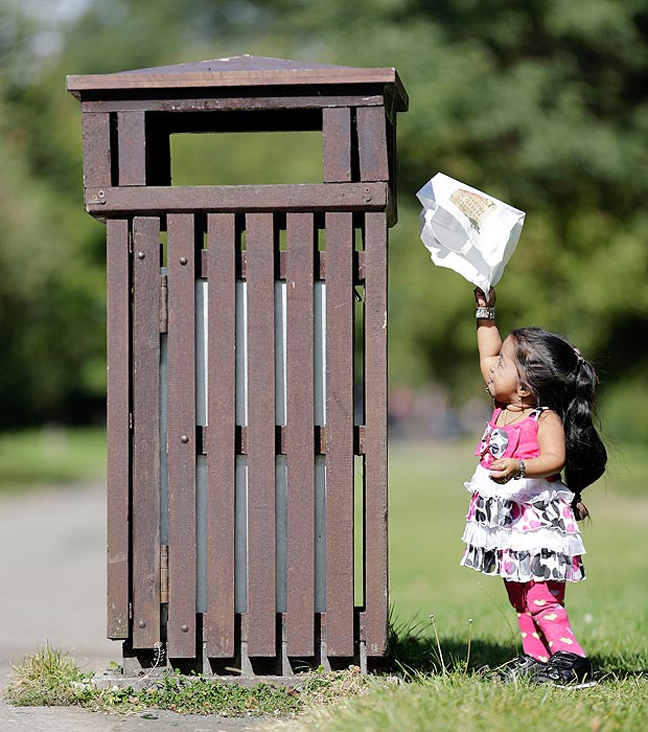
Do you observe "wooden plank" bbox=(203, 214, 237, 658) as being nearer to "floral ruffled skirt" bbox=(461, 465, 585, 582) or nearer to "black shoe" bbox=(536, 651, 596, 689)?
"floral ruffled skirt" bbox=(461, 465, 585, 582)

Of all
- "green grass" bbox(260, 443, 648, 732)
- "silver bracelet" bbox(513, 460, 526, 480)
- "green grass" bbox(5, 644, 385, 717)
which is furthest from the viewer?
"green grass" bbox(5, 644, 385, 717)

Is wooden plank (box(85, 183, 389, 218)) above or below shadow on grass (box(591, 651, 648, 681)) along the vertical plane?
above

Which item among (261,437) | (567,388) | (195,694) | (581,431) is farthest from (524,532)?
(195,694)

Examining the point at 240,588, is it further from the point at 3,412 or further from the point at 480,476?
the point at 3,412

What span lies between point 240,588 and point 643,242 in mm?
16872

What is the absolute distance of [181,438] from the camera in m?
5.60

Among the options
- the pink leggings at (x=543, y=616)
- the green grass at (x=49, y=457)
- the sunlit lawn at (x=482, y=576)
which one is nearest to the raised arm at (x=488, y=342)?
the sunlit lawn at (x=482, y=576)

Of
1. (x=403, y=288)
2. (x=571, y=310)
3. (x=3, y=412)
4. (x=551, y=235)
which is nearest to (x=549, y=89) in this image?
(x=551, y=235)

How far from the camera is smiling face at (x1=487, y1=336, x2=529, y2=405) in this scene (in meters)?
5.54

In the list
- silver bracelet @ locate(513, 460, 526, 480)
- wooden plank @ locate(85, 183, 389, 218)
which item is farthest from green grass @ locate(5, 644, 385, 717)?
wooden plank @ locate(85, 183, 389, 218)

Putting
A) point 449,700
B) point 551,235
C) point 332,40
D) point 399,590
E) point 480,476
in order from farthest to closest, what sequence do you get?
point 551,235
point 332,40
point 399,590
point 480,476
point 449,700

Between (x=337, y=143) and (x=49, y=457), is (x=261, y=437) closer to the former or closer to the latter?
(x=337, y=143)

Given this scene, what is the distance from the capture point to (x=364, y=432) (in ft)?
18.2

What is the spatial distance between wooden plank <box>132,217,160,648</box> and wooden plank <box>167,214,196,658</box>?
6 cm
